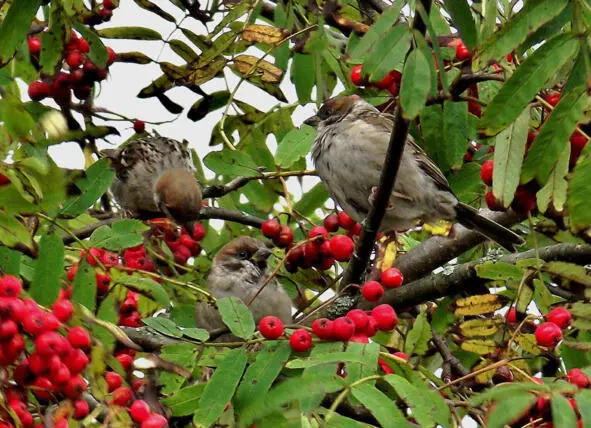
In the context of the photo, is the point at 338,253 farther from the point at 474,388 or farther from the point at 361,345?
the point at 361,345

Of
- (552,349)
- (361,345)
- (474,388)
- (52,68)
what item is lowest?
(474,388)

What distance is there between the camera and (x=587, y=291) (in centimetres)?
397

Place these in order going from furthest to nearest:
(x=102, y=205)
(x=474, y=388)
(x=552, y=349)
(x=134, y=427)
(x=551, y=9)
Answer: (x=102, y=205)
(x=474, y=388)
(x=552, y=349)
(x=134, y=427)
(x=551, y=9)

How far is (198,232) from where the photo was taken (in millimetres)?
6254

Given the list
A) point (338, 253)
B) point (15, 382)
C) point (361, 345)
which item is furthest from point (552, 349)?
point (15, 382)

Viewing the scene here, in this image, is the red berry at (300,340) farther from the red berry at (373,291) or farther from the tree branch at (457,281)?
the tree branch at (457,281)

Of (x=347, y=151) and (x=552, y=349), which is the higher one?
(x=347, y=151)

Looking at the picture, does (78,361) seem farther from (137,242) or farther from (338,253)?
(338,253)

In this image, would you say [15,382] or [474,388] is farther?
[474,388]

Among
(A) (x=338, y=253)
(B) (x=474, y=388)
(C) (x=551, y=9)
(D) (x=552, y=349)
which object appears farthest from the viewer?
(A) (x=338, y=253)

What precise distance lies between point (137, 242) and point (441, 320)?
1549 millimetres

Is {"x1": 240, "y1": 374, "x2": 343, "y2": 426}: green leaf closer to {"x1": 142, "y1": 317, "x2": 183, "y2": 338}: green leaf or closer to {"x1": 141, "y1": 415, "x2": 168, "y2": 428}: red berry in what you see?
{"x1": 141, "y1": 415, "x2": 168, "y2": 428}: red berry

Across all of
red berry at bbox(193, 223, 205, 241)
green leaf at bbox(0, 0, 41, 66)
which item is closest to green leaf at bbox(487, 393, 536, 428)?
green leaf at bbox(0, 0, 41, 66)

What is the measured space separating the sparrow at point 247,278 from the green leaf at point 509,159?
2.60 metres
